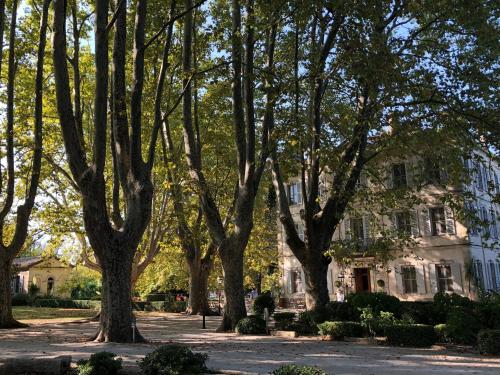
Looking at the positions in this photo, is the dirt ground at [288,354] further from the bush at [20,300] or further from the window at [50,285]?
the window at [50,285]

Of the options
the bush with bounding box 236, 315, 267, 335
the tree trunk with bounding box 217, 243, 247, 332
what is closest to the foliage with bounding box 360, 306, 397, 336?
the bush with bounding box 236, 315, 267, 335

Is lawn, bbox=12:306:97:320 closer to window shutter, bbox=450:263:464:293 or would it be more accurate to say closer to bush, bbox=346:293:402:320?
bush, bbox=346:293:402:320

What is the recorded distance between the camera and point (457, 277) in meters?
29.3

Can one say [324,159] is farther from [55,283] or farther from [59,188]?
[55,283]

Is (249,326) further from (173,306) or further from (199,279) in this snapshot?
(173,306)

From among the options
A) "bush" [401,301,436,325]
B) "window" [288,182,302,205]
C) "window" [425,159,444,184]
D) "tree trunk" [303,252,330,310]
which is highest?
"window" [288,182,302,205]

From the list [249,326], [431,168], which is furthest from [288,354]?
[431,168]

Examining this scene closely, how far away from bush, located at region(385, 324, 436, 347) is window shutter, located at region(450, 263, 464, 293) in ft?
56.7

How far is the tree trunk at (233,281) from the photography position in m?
16.4

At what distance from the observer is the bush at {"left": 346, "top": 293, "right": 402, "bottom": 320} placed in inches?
627

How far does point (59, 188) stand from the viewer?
24.7 m

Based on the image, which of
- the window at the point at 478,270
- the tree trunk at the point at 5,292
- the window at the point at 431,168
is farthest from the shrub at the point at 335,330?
the window at the point at 478,270

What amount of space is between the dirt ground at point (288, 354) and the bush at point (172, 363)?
24.5 inches

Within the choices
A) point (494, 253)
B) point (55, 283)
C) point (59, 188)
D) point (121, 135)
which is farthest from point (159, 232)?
point (55, 283)
